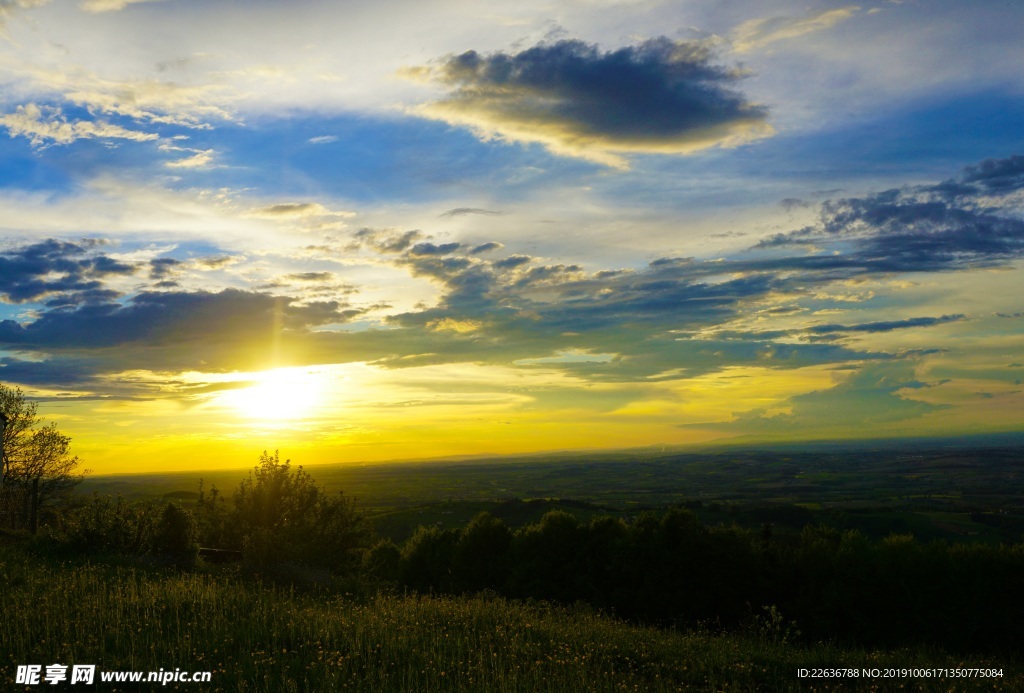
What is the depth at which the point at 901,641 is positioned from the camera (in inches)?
1314

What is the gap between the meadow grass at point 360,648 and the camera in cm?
1065

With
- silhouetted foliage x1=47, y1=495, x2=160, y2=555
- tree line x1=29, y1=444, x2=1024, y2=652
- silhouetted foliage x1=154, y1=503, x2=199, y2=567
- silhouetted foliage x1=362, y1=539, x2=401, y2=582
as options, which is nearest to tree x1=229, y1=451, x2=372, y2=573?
tree line x1=29, y1=444, x2=1024, y2=652

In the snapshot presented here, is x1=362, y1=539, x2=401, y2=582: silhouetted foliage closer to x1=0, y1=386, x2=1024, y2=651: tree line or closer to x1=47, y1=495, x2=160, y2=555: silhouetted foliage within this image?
x1=0, y1=386, x2=1024, y2=651: tree line

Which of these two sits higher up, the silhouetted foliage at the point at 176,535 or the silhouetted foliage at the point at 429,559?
the silhouetted foliage at the point at 176,535

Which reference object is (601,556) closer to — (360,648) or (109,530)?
(109,530)

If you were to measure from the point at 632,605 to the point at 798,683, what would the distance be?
104 ft

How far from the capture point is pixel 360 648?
11.8m

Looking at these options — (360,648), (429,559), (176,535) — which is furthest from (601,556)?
(360,648)

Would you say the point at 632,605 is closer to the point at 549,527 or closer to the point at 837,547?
the point at 549,527

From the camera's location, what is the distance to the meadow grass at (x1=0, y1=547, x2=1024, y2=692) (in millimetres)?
10648

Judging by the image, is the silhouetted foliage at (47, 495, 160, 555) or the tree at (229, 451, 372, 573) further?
the tree at (229, 451, 372, 573)

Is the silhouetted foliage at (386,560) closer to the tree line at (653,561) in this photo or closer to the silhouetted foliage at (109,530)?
the tree line at (653,561)

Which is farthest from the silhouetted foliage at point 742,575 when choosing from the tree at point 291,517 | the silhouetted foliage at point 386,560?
the tree at point 291,517

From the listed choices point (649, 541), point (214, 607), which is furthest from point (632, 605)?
point (214, 607)
